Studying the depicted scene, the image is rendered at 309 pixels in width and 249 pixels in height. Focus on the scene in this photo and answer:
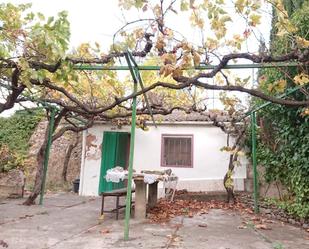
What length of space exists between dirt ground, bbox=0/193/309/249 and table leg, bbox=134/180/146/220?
0.34 meters

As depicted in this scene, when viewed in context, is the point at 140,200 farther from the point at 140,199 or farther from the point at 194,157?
the point at 194,157

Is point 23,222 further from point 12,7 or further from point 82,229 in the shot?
point 12,7

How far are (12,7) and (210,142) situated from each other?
8.19 meters

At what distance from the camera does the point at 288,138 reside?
287 inches

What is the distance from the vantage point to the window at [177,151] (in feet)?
38.5

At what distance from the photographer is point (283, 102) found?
4.43 m

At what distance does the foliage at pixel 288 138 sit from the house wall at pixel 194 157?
260 centimetres

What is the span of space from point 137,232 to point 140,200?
56.5 inches

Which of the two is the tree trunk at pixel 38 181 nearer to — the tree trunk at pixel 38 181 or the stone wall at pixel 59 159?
the tree trunk at pixel 38 181

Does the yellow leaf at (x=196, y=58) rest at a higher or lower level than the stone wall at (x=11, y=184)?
higher

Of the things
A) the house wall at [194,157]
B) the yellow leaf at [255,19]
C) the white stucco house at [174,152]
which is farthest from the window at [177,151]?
the yellow leaf at [255,19]

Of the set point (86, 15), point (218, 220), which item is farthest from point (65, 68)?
point (218, 220)

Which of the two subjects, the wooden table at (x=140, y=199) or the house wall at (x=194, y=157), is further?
the house wall at (x=194, y=157)

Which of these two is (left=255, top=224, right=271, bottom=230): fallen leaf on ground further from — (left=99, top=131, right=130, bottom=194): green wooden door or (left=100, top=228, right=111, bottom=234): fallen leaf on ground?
(left=99, top=131, right=130, bottom=194): green wooden door
